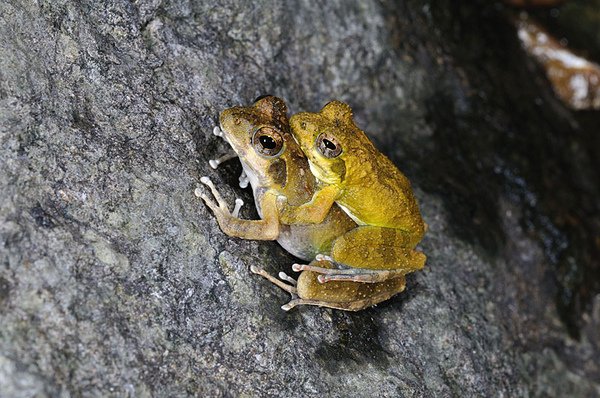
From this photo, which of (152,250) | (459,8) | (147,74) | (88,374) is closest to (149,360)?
(88,374)

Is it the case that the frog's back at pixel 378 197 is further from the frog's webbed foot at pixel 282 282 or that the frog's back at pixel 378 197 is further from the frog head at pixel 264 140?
the frog's webbed foot at pixel 282 282

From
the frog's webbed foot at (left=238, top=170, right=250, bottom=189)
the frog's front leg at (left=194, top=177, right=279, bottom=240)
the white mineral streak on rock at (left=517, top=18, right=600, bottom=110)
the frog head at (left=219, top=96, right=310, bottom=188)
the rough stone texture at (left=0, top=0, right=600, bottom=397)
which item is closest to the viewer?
the rough stone texture at (left=0, top=0, right=600, bottom=397)

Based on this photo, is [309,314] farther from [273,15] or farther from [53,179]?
[273,15]

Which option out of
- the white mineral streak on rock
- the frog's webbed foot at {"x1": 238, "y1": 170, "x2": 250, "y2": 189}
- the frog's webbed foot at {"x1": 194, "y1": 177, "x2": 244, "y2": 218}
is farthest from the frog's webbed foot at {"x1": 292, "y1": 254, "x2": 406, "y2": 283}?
the white mineral streak on rock

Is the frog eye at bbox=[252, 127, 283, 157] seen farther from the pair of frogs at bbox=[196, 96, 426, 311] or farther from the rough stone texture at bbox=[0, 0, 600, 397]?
the rough stone texture at bbox=[0, 0, 600, 397]

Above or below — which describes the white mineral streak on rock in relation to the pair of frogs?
below

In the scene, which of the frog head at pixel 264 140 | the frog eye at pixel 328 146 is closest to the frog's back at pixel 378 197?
the frog eye at pixel 328 146

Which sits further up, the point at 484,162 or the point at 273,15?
the point at 273,15

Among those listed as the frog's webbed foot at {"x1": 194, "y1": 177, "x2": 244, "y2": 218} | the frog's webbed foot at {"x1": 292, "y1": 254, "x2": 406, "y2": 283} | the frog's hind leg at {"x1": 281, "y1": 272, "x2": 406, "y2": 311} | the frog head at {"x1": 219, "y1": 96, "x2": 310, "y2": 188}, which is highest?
the frog head at {"x1": 219, "y1": 96, "x2": 310, "y2": 188}
